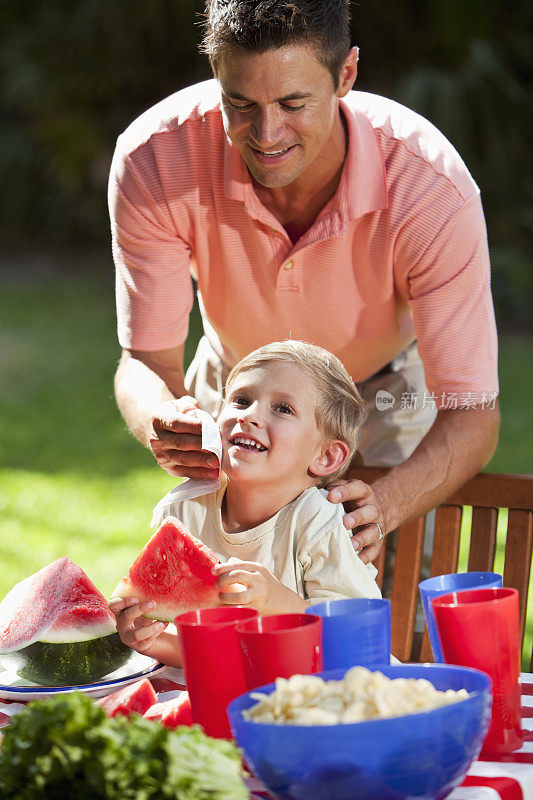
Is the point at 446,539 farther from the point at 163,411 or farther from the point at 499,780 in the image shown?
the point at 499,780

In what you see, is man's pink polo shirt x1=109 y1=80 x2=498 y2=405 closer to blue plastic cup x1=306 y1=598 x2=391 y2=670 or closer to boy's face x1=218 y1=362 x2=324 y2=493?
boy's face x1=218 y1=362 x2=324 y2=493

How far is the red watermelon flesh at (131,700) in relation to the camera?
174cm

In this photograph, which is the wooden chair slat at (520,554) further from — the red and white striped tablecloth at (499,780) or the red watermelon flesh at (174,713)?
the red watermelon flesh at (174,713)

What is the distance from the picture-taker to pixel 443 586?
1.79 metres

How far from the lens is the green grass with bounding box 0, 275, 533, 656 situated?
19.3 feet

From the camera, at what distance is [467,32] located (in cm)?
977

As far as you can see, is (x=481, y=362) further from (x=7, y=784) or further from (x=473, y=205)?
(x=7, y=784)

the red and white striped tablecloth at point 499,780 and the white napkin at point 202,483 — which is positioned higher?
the white napkin at point 202,483

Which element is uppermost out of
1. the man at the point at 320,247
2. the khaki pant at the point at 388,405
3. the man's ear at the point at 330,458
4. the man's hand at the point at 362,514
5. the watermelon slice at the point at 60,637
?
the man at the point at 320,247

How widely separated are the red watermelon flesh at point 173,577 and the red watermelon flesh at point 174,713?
8.3 inches

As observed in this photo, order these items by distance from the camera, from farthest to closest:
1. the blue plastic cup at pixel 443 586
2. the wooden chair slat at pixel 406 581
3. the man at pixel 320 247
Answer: the wooden chair slat at pixel 406 581
the man at pixel 320 247
the blue plastic cup at pixel 443 586

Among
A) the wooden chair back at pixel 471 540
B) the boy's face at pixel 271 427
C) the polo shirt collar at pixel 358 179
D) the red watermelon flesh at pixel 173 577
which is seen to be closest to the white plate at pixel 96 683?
the red watermelon flesh at pixel 173 577

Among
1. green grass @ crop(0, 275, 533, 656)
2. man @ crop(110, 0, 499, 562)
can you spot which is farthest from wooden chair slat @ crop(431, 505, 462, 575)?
green grass @ crop(0, 275, 533, 656)

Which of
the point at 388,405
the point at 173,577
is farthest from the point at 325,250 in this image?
the point at 173,577
